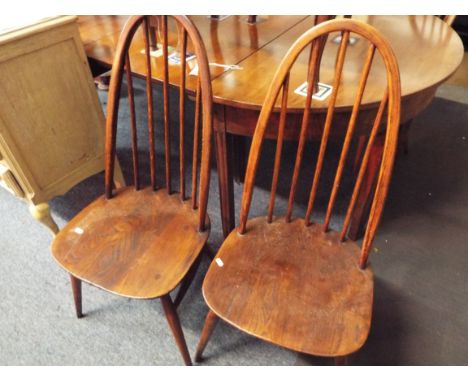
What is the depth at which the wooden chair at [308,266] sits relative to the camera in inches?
28.5

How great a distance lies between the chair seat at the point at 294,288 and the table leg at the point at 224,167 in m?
0.25

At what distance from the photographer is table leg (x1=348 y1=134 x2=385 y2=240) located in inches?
43.4

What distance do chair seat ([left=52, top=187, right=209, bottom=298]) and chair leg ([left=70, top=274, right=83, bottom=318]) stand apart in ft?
0.67

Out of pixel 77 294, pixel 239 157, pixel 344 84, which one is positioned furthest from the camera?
pixel 239 157

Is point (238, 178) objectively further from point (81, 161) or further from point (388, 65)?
point (388, 65)

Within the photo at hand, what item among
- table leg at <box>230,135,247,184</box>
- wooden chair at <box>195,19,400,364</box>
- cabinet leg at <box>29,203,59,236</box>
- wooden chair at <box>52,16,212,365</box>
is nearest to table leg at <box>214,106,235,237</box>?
wooden chair at <box>52,16,212,365</box>

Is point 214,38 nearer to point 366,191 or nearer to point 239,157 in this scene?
point 239,157

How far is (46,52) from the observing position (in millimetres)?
1117

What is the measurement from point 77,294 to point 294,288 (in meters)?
0.74

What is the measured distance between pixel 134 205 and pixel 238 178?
743mm

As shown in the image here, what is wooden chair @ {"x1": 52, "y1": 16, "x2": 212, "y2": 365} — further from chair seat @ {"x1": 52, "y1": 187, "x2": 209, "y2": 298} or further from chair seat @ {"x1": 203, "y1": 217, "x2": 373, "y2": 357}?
chair seat @ {"x1": 203, "y1": 217, "x2": 373, "y2": 357}

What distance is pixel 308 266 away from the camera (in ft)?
2.86

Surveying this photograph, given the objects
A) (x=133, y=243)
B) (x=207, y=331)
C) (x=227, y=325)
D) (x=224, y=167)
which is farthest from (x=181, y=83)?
(x=227, y=325)
